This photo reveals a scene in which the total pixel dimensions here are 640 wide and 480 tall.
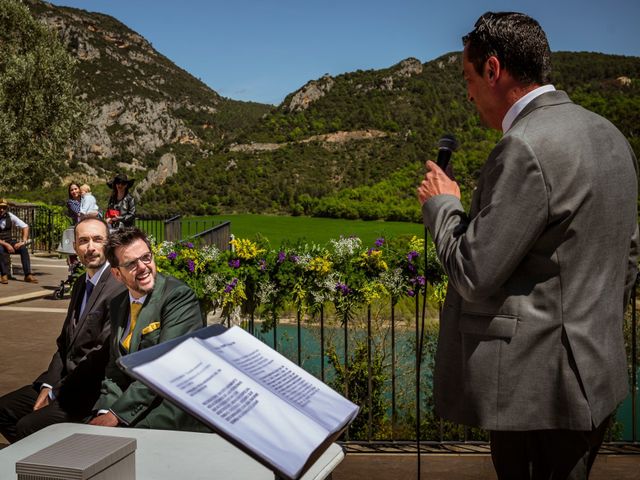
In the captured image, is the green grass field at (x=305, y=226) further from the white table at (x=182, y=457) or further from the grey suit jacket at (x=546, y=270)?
the grey suit jacket at (x=546, y=270)

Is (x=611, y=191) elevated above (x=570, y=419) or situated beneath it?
elevated above

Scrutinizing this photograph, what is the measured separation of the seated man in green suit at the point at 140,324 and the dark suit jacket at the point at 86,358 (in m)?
0.28

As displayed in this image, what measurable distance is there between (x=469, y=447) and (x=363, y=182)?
61023 mm

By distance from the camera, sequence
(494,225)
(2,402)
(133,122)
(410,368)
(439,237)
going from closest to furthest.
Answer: (494,225)
(439,237)
(2,402)
(410,368)
(133,122)

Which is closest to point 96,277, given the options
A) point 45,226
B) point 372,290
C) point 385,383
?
point 372,290

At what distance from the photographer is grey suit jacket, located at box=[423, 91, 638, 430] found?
5.12 feet

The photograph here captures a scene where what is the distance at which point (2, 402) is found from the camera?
3451 mm

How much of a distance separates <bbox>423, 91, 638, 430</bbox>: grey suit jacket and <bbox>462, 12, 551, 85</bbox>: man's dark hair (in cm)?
9

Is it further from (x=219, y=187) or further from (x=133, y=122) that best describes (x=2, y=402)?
(x=133, y=122)

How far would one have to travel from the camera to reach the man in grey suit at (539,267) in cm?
156

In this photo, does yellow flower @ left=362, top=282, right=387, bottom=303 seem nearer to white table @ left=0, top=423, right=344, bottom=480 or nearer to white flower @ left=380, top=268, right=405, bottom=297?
white flower @ left=380, top=268, right=405, bottom=297

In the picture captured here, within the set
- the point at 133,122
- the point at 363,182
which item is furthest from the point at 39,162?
the point at 133,122

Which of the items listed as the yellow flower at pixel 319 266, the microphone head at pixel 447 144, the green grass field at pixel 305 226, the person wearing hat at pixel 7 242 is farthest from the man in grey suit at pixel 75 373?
the green grass field at pixel 305 226

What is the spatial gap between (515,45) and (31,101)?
62.6 feet
